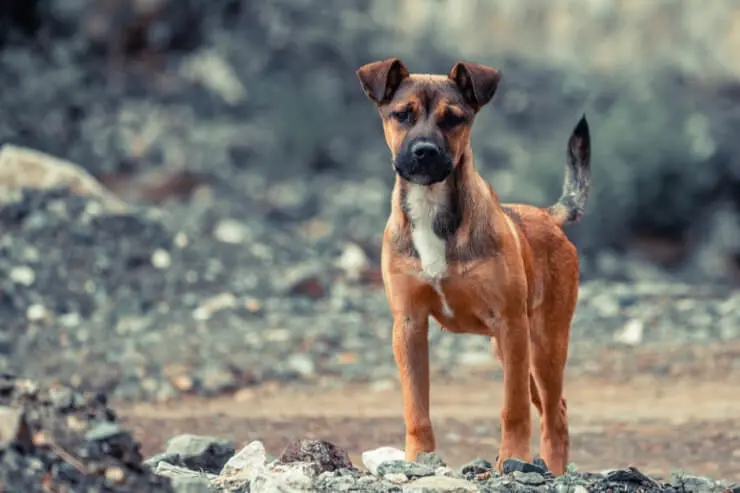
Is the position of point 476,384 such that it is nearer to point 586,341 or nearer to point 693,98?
point 586,341

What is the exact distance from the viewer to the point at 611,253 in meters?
20.8

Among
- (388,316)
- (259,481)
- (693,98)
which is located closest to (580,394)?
(388,316)

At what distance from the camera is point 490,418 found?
1159 centimetres

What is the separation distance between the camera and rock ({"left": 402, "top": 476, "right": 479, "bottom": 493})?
591cm

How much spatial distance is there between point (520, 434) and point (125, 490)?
2.43 meters

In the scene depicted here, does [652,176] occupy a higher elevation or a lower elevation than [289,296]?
higher

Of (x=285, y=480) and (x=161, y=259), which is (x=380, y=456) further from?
(x=161, y=259)

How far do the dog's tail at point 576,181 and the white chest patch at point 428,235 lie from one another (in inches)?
58.8

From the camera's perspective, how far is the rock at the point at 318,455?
653cm

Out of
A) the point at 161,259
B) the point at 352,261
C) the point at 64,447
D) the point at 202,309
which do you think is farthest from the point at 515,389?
the point at 352,261

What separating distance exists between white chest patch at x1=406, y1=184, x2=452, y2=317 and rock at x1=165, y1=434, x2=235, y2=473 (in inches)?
60.9

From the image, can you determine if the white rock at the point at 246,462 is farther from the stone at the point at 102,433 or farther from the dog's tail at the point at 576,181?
the dog's tail at the point at 576,181

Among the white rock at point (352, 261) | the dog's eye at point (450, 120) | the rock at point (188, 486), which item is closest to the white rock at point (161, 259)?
the white rock at point (352, 261)

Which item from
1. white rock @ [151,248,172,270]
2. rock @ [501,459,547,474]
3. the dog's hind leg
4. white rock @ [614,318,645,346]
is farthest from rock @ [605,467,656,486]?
A: white rock @ [151,248,172,270]
